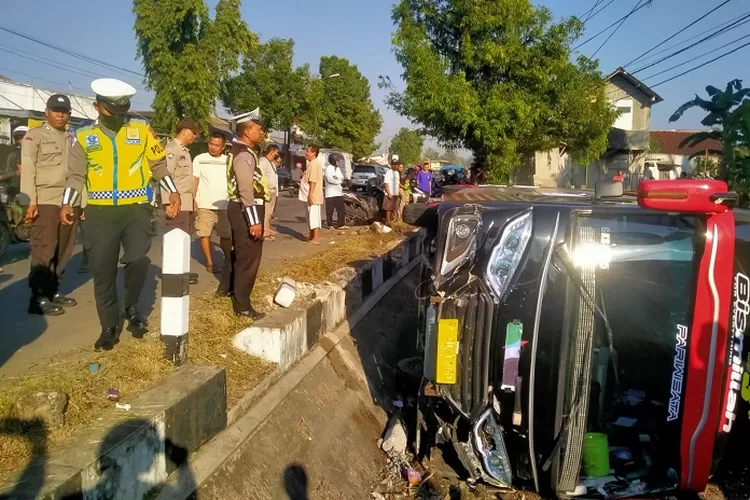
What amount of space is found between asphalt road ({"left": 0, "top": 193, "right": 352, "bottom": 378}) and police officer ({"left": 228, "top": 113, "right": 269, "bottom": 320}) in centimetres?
70

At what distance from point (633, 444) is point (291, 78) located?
41298 mm

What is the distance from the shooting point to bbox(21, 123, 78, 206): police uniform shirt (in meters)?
5.66

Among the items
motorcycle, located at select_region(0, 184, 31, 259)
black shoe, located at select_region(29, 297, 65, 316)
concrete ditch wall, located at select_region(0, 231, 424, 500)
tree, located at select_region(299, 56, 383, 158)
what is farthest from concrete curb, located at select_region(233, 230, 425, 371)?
tree, located at select_region(299, 56, 383, 158)

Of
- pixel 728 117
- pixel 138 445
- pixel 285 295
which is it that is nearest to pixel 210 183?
pixel 285 295

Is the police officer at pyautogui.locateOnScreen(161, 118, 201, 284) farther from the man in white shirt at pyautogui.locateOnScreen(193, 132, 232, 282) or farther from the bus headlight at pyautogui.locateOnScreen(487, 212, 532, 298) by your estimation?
the bus headlight at pyautogui.locateOnScreen(487, 212, 532, 298)

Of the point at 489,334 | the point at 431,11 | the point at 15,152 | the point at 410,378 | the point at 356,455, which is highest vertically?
the point at 431,11

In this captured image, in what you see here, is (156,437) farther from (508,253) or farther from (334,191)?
(334,191)

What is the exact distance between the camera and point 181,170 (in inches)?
277

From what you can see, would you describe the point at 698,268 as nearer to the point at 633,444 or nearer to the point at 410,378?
the point at 633,444

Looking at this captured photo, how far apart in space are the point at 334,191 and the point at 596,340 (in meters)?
9.61

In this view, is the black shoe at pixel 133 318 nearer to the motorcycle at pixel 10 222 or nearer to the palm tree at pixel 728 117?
the motorcycle at pixel 10 222

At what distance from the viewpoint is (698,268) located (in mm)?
3232

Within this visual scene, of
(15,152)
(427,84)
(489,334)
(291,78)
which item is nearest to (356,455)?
(489,334)

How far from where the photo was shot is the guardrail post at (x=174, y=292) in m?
3.82
